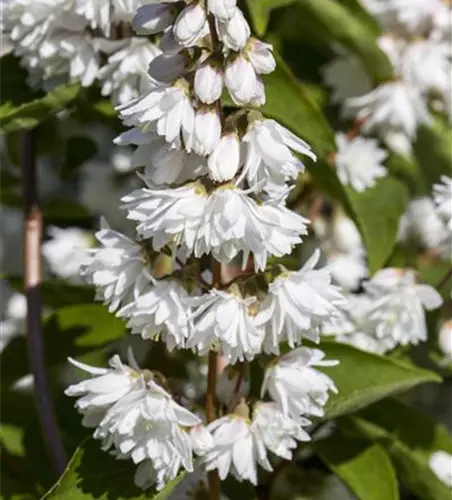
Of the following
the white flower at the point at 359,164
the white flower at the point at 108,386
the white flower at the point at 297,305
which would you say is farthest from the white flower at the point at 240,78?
the white flower at the point at 359,164

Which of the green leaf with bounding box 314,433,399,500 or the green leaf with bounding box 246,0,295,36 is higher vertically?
the green leaf with bounding box 246,0,295,36

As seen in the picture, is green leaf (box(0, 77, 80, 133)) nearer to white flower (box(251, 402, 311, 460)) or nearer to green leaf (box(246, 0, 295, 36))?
green leaf (box(246, 0, 295, 36))

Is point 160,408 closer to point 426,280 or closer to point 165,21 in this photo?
point 165,21

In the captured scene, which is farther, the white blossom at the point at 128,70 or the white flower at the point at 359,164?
the white flower at the point at 359,164

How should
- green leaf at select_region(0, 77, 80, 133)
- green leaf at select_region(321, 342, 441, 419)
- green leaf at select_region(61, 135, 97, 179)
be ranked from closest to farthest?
green leaf at select_region(321, 342, 441, 419), green leaf at select_region(0, 77, 80, 133), green leaf at select_region(61, 135, 97, 179)

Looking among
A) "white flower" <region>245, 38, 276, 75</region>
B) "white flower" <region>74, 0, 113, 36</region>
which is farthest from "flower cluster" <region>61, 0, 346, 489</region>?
"white flower" <region>74, 0, 113, 36</region>

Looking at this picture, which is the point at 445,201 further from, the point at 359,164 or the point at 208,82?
the point at 208,82

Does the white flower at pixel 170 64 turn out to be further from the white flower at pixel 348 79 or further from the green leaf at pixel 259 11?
the white flower at pixel 348 79
